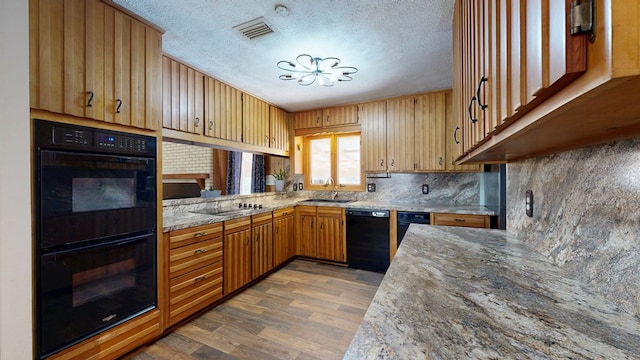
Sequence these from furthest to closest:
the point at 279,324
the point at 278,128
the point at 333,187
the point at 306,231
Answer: the point at 333,187
the point at 278,128
the point at 306,231
the point at 279,324

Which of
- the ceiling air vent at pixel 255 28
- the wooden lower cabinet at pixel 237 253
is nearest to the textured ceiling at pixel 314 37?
the ceiling air vent at pixel 255 28

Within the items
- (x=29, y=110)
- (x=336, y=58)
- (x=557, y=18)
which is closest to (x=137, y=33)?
(x=29, y=110)

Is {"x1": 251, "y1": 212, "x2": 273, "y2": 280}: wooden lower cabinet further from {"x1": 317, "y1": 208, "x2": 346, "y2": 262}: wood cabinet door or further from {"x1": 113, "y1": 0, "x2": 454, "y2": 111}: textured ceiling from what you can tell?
{"x1": 113, "y1": 0, "x2": 454, "y2": 111}: textured ceiling

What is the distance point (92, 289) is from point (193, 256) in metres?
0.67

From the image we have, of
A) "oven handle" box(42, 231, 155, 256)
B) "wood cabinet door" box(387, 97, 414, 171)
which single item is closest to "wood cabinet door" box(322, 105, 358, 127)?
"wood cabinet door" box(387, 97, 414, 171)

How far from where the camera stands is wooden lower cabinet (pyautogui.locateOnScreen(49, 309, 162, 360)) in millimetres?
1435

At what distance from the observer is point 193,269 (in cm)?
212

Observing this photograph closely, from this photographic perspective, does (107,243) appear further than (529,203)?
Yes

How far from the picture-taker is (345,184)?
404cm

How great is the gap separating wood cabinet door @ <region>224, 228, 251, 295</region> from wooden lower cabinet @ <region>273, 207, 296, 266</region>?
527mm

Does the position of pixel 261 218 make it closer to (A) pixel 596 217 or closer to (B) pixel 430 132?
(B) pixel 430 132

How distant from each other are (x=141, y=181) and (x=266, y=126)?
2023 millimetres

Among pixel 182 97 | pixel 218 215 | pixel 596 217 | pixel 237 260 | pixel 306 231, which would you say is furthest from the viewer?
pixel 306 231

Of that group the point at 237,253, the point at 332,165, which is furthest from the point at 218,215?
the point at 332,165
